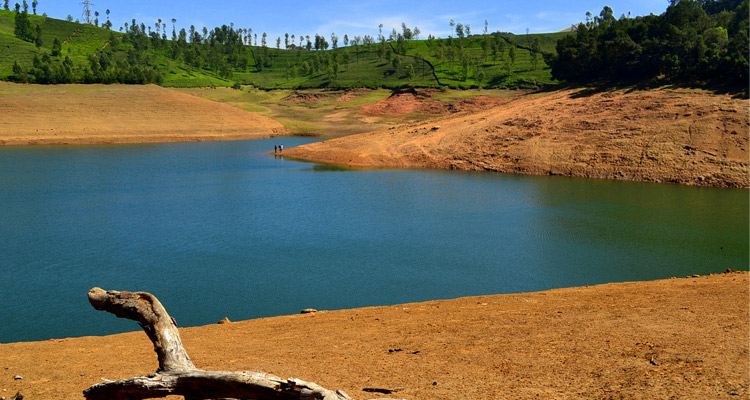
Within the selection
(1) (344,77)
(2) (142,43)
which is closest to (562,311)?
(1) (344,77)

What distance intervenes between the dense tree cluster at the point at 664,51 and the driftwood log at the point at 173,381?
1746 inches

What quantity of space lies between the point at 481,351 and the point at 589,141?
3545cm

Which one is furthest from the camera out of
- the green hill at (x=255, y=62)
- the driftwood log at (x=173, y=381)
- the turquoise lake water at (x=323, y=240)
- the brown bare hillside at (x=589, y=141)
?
the green hill at (x=255, y=62)

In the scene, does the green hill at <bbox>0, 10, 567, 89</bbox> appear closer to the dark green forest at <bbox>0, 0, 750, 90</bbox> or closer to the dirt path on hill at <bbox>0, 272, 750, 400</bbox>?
the dark green forest at <bbox>0, 0, 750, 90</bbox>

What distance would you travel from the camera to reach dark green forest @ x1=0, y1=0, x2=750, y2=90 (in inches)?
1766

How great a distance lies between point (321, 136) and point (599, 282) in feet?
185

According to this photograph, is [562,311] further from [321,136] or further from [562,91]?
[321,136]

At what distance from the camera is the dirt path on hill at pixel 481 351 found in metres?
7.23

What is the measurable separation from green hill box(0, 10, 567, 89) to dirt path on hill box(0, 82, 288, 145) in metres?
6.43

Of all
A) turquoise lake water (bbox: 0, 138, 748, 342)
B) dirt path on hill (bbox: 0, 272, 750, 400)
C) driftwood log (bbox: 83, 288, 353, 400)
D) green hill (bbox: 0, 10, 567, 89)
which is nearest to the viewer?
driftwood log (bbox: 83, 288, 353, 400)

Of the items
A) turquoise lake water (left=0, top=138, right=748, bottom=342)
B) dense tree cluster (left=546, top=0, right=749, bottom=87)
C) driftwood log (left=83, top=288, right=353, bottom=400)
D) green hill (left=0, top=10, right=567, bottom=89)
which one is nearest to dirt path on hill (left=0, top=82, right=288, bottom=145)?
green hill (left=0, top=10, right=567, bottom=89)

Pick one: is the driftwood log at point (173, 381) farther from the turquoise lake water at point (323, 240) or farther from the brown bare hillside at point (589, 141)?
the brown bare hillside at point (589, 141)

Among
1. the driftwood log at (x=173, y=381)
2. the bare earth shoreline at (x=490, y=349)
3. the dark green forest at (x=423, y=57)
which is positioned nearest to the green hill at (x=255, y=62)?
the dark green forest at (x=423, y=57)

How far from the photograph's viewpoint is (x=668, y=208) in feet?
92.8
